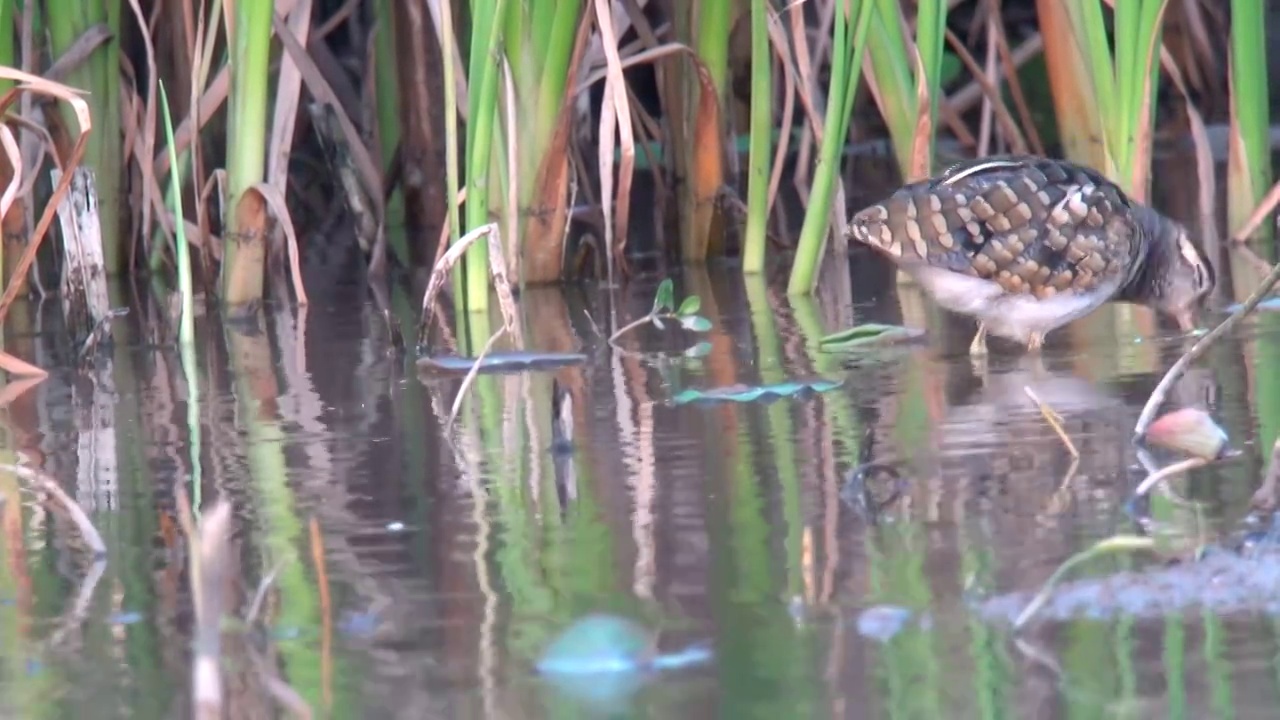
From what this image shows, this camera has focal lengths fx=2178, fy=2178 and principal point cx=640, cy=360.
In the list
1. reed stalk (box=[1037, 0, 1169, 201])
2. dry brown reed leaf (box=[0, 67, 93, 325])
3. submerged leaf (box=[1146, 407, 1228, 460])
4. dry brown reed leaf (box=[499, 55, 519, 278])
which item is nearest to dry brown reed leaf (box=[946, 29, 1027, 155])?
reed stalk (box=[1037, 0, 1169, 201])

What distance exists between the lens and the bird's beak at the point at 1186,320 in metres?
4.74

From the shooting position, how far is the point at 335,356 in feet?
16.3

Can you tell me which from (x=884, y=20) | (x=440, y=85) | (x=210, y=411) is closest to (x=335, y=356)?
(x=210, y=411)

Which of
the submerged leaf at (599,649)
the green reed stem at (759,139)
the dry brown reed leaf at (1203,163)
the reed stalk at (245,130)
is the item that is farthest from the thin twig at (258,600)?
the dry brown reed leaf at (1203,163)

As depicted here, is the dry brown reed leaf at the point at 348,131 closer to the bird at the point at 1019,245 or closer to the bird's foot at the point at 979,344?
the bird at the point at 1019,245

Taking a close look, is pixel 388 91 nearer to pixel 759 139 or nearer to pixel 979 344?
pixel 759 139

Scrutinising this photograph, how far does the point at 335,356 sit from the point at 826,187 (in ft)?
4.03

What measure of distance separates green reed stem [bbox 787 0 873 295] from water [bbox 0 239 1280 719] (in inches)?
18.1

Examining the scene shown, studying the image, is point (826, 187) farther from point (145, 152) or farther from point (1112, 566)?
point (1112, 566)

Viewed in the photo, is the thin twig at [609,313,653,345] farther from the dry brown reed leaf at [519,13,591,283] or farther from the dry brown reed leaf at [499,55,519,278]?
the dry brown reed leaf at [519,13,591,283]

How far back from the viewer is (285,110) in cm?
571

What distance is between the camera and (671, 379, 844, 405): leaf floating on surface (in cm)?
395

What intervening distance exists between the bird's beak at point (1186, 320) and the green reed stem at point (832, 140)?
858mm

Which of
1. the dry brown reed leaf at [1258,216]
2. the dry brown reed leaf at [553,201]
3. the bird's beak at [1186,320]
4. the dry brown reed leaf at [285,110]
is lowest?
the bird's beak at [1186,320]
